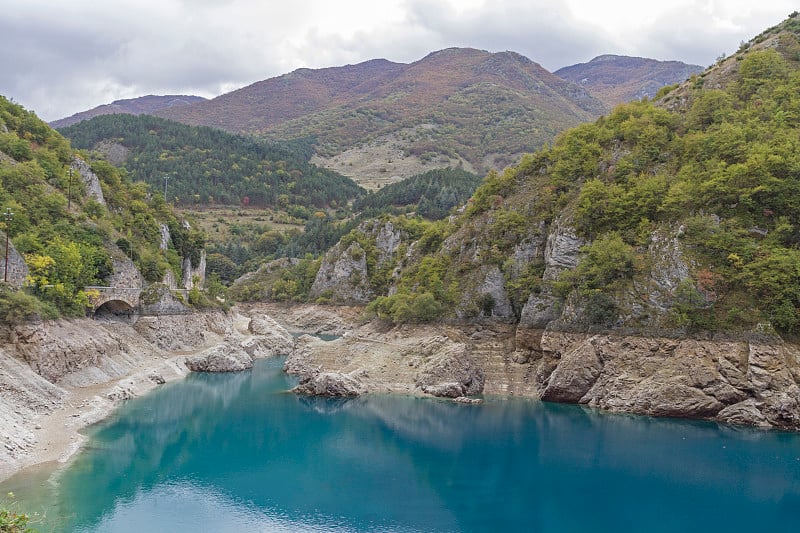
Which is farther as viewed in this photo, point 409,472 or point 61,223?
point 61,223

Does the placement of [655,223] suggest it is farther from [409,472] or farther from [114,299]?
[114,299]

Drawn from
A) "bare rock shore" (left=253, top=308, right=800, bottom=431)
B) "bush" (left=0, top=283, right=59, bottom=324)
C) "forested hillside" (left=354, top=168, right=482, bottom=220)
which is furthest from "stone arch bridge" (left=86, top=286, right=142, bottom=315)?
"forested hillside" (left=354, top=168, right=482, bottom=220)

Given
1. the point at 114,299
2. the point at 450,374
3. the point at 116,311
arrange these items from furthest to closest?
the point at 116,311 → the point at 114,299 → the point at 450,374

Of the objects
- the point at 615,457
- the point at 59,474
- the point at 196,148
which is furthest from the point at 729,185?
the point at 196,148

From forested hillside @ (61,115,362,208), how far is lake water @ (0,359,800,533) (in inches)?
4853

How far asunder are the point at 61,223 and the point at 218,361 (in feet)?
64.1

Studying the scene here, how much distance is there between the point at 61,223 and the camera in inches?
2281

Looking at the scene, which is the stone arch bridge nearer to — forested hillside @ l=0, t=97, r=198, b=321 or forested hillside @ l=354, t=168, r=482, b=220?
forested hillside @ l=0, t=97, r=198, b=321

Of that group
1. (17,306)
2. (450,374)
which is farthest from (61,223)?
(450,374)

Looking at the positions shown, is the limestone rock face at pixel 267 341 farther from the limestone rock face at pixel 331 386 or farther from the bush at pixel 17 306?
the bush at pixel 17 306

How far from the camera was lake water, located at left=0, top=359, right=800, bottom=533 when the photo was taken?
2755 centimetres

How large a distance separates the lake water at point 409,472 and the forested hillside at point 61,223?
1118cm

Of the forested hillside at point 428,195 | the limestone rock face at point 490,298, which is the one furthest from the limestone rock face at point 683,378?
the forested hillside at point 428,195

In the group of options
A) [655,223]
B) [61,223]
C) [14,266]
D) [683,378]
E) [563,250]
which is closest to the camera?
[683,378]
